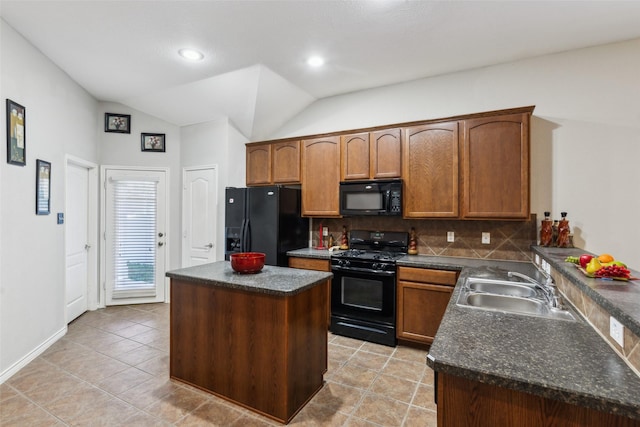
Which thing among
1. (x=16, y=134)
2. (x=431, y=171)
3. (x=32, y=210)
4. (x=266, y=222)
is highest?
(x=16, y=134)

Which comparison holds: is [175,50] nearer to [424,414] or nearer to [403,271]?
[403,271]

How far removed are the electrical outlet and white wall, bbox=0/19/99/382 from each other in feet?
12.5

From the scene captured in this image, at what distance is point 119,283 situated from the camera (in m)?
4.46

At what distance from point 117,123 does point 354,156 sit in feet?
11.0

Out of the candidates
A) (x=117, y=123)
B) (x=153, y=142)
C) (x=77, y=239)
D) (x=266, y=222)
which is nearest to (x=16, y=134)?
(x=77, y=239)

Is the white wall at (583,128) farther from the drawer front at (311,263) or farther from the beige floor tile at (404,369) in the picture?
the drawer front at (311,263)

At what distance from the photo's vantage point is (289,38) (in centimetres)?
273

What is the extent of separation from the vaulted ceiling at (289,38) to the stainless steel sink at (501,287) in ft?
6.54

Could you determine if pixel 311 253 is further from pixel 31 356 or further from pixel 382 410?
pixel 31 356

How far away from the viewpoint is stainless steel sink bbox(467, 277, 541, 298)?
214 centimetres

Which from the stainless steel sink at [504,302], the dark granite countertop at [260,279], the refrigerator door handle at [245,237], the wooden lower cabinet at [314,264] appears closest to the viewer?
the stainless steel sink at [504,302]

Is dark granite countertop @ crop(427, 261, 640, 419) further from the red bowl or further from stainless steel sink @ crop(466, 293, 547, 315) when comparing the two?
the red bowl

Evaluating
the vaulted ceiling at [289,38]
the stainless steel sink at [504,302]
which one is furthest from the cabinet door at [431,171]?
the stainless steel sink at [504,302]

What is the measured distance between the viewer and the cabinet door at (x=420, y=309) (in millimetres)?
2982
